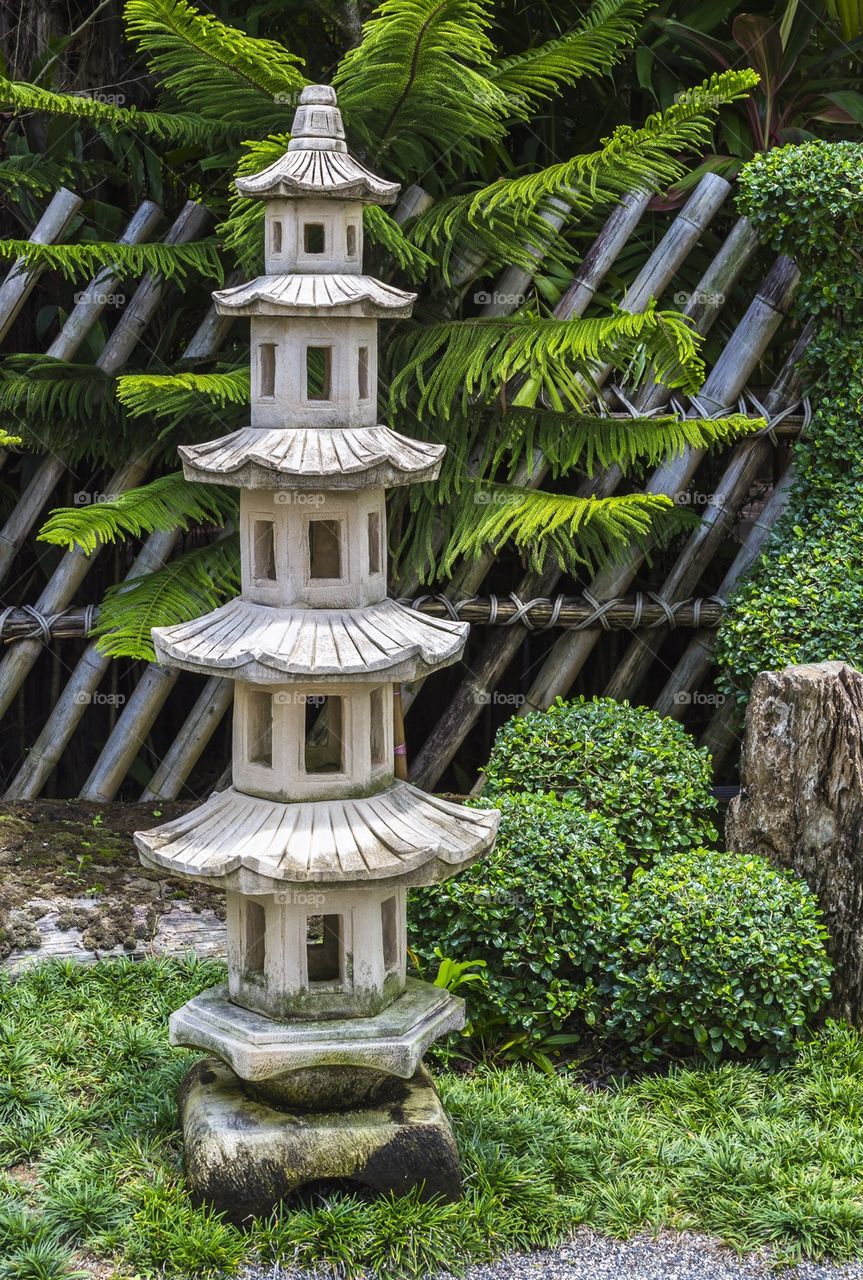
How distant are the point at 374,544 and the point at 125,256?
2062mm

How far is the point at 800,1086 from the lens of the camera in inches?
156

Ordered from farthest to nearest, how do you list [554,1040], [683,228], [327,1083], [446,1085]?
[683,228] < [554,1040] < [446,1085] < [327,1083]

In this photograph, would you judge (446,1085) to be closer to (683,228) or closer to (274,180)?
(274,180)

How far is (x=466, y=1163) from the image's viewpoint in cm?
350

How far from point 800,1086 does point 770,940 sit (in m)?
0.43

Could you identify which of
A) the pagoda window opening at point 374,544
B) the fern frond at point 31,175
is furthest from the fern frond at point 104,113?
the pagoda window opening at point 374,544

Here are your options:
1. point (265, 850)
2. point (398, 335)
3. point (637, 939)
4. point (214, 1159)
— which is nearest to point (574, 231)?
point (398, 335)

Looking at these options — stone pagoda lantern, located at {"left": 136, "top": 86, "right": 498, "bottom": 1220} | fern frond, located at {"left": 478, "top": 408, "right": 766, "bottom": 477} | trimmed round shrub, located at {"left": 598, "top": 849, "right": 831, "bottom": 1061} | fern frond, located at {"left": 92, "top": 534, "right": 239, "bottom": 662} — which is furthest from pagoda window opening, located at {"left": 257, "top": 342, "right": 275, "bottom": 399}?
trimmed round shrub, located at {"left": 598, "top": 849, "right": 831, "bottom": 1061}

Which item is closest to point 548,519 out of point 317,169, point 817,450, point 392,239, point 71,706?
point 392,239

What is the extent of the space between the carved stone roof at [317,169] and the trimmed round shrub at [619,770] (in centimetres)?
206

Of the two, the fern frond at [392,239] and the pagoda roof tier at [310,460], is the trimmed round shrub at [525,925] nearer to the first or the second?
the pagoda roof tier at [310,460]

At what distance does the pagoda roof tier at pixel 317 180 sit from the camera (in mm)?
3205

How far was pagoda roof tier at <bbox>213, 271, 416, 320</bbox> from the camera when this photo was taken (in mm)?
3184

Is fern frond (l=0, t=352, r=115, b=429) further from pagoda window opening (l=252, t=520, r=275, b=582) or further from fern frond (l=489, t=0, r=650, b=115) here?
pagoda window opening (l=252, t=520, r=275, b=582)
